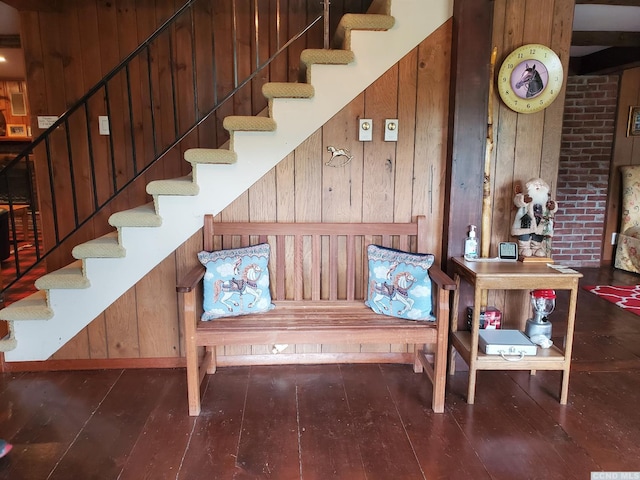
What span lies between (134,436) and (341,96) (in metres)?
1.95

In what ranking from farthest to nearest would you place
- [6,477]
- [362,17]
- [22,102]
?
1. [22,102]
2. [362,17]
3. [6,477]

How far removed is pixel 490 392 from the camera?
240 centimetres

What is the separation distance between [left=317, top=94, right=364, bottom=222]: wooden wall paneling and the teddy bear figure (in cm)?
86

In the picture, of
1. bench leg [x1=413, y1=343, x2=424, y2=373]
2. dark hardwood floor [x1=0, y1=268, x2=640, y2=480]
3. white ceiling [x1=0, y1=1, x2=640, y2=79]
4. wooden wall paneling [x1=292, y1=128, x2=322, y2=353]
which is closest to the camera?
dark hardwood floor [x1=0, y1=268, x2=640, y2=480]

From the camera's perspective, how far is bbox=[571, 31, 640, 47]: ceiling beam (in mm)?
4004

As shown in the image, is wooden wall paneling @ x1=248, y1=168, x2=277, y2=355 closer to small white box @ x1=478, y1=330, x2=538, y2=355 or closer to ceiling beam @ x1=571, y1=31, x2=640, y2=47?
small white box @ x1=478, y1=330, x2=538, y2=355

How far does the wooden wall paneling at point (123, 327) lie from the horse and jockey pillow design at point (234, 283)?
1.82 ft

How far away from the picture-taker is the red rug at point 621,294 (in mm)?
3795

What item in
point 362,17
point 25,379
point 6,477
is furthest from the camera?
point 25,379

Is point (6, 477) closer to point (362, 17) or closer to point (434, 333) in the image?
point (434, 333)

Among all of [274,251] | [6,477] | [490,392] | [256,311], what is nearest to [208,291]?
[256,311]

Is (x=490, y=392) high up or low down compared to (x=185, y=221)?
down

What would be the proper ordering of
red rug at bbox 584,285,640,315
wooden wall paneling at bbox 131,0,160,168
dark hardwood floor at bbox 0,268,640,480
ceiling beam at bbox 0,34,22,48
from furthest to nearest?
ceiling beam at bbox 0,34,22,48 → red rug at bbox 584,285,640,315 → wooden wall paneling at bbox 131,0,160,168 → dark hardwood floor at bbox 0,268,640,480

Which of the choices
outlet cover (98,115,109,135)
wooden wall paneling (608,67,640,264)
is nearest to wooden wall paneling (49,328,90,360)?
outlet cover (98,115,109,135)
